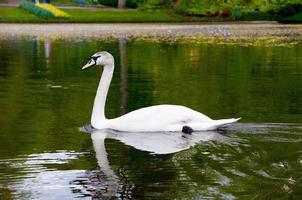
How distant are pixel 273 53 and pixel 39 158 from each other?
19561 millimetres

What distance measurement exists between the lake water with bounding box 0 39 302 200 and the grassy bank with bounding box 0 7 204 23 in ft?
102

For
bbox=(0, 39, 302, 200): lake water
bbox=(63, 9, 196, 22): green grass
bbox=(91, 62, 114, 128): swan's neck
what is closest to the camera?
bbox=(0, 39, 302, 200): lake water

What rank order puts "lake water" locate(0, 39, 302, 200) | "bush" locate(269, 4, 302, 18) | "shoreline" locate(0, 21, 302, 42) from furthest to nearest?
"bush" locate(269, 4, 302, 18)
"shoreline" locate(0, 21, 302, 42)
"lake water" locate(0, 39, 302, 200)

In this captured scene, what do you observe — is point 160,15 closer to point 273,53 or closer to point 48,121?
point 273,53

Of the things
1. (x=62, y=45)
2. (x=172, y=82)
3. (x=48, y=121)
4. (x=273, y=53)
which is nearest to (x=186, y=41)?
(x=62, y=45)

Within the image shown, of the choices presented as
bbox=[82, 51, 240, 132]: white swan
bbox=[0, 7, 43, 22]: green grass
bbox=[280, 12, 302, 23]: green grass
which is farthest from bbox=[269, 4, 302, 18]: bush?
bbox=[82, 51, 240, 132]: white swan

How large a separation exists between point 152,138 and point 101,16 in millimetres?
45590

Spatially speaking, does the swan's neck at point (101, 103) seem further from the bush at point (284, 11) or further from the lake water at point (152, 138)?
the bush at point (284, 11)

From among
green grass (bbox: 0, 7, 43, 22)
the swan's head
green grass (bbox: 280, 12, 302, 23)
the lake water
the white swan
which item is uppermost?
the swan's head

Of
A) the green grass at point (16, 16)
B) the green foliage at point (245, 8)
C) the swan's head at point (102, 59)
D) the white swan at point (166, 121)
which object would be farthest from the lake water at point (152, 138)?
the green foliage at point (245, 8)

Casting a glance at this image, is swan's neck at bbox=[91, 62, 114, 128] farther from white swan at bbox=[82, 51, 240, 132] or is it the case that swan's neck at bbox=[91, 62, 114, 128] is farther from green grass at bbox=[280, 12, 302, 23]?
green grass at bbox=[280, 12, 302, 23]

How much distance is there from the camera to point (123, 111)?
14328 mm

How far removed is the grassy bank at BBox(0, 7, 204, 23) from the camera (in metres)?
54.6

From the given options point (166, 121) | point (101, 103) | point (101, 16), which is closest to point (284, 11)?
point (101, 16)
